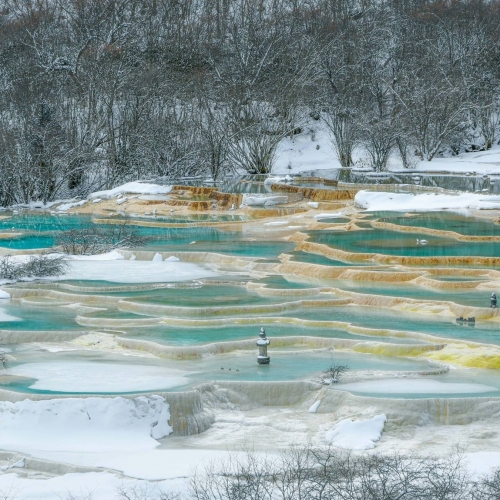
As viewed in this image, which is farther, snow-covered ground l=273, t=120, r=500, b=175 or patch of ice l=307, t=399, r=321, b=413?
snow-covered ground l=273, t=120, r=500, b=175

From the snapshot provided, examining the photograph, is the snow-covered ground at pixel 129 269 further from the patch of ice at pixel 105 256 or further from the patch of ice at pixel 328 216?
the patch of ice at pixel 328 216

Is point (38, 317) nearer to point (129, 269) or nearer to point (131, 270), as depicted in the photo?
point (131, 270)

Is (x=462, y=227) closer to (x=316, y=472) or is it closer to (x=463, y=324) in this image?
(x=463, y=324)

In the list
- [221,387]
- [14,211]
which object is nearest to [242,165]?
[14,211]

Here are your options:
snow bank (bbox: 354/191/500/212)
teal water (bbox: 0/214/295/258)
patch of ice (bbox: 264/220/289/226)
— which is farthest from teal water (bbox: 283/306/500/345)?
snow bank (bbox: 354/191/500/212)

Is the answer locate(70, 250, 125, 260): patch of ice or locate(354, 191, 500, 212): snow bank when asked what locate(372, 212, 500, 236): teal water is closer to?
locate(354, 191, 500, 212): snow bank

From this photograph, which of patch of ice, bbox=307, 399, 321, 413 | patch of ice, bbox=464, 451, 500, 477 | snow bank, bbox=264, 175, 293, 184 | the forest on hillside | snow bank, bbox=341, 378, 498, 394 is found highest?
the forest on hillside
